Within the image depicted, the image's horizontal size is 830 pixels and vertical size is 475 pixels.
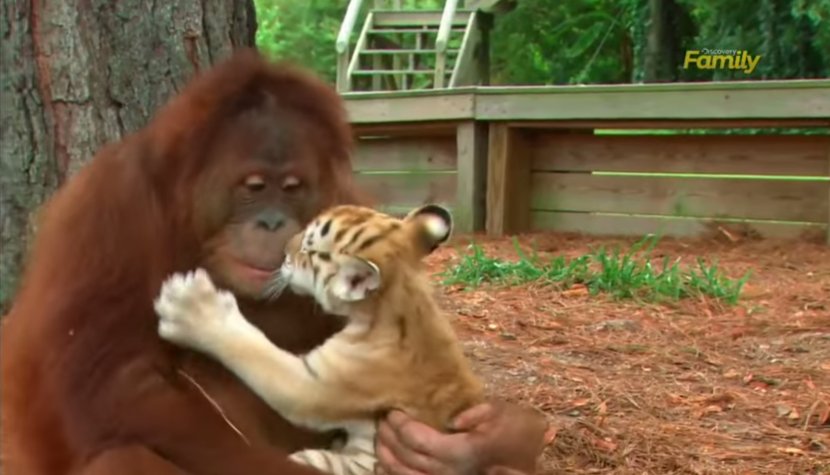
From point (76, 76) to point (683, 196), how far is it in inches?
297

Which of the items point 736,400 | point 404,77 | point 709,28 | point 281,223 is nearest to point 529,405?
point 736,400

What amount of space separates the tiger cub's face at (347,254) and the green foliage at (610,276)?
5.01m

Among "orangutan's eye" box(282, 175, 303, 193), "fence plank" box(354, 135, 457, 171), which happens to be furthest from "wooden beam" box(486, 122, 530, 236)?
"orangutan's eye" box(282, 175, 303, 193)

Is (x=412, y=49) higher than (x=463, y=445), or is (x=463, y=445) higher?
(x=412, y=49)

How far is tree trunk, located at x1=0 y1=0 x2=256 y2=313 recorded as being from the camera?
171 inches

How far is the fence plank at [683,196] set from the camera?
10.3 meters

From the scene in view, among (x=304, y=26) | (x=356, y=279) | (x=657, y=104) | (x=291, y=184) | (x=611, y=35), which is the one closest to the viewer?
(x=356, y=279)

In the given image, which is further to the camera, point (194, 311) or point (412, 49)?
point (412, 49)

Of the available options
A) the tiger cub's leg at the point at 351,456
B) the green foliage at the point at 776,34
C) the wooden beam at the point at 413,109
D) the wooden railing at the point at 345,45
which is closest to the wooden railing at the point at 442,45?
the wooden railing at the point at 345,45

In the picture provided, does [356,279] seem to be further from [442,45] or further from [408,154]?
[442,45]

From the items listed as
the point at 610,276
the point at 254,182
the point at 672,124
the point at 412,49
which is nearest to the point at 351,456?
the point at 254,182

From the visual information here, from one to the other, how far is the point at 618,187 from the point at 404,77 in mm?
8570

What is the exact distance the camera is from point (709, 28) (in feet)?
55.1

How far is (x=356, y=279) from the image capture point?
315 centimetres
